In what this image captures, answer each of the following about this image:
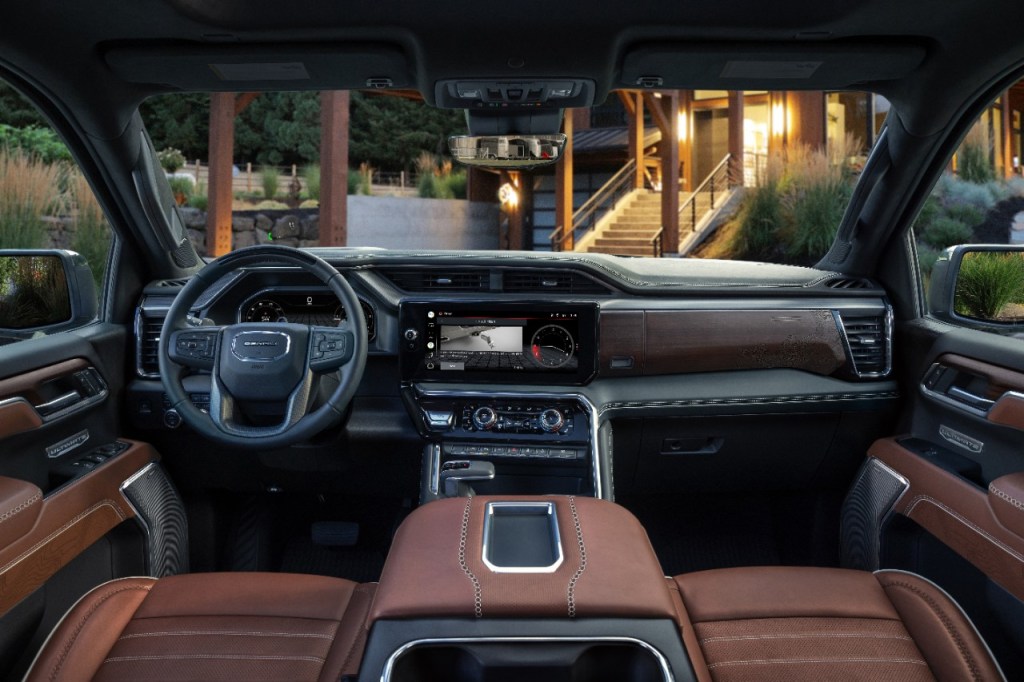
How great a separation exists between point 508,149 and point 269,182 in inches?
326

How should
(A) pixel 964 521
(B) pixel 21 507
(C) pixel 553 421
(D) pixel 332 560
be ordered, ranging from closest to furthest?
(B) pixel 21 507 → (A) pixel 964 521 → (C) pixel 553 421 → (D) pixel 332 560

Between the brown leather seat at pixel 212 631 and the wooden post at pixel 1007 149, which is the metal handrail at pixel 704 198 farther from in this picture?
the brown leather seat at pixel 212 631

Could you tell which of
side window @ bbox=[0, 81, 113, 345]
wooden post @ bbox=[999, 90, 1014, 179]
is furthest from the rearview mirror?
wooden post @ bbox=[999, 90, 1014, 179]

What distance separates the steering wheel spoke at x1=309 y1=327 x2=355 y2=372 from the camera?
7.95 feet

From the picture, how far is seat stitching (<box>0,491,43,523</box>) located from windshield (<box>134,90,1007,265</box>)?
1.33 metres

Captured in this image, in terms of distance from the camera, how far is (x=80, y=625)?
5.81 feet

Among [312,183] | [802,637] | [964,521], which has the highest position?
[312,183]

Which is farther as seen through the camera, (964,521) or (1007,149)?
(1007,149)

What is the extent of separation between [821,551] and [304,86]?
8.62 ft

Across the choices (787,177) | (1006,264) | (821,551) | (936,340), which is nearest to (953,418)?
(936,340)

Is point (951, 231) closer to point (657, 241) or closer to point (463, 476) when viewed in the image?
point (657, 241)

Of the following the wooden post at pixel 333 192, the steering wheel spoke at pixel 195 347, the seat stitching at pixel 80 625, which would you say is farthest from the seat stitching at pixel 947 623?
the wooden post at pixel 333 192

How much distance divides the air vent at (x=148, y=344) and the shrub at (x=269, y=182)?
22.9ft

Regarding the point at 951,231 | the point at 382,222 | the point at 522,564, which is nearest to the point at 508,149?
the point at 522,564
